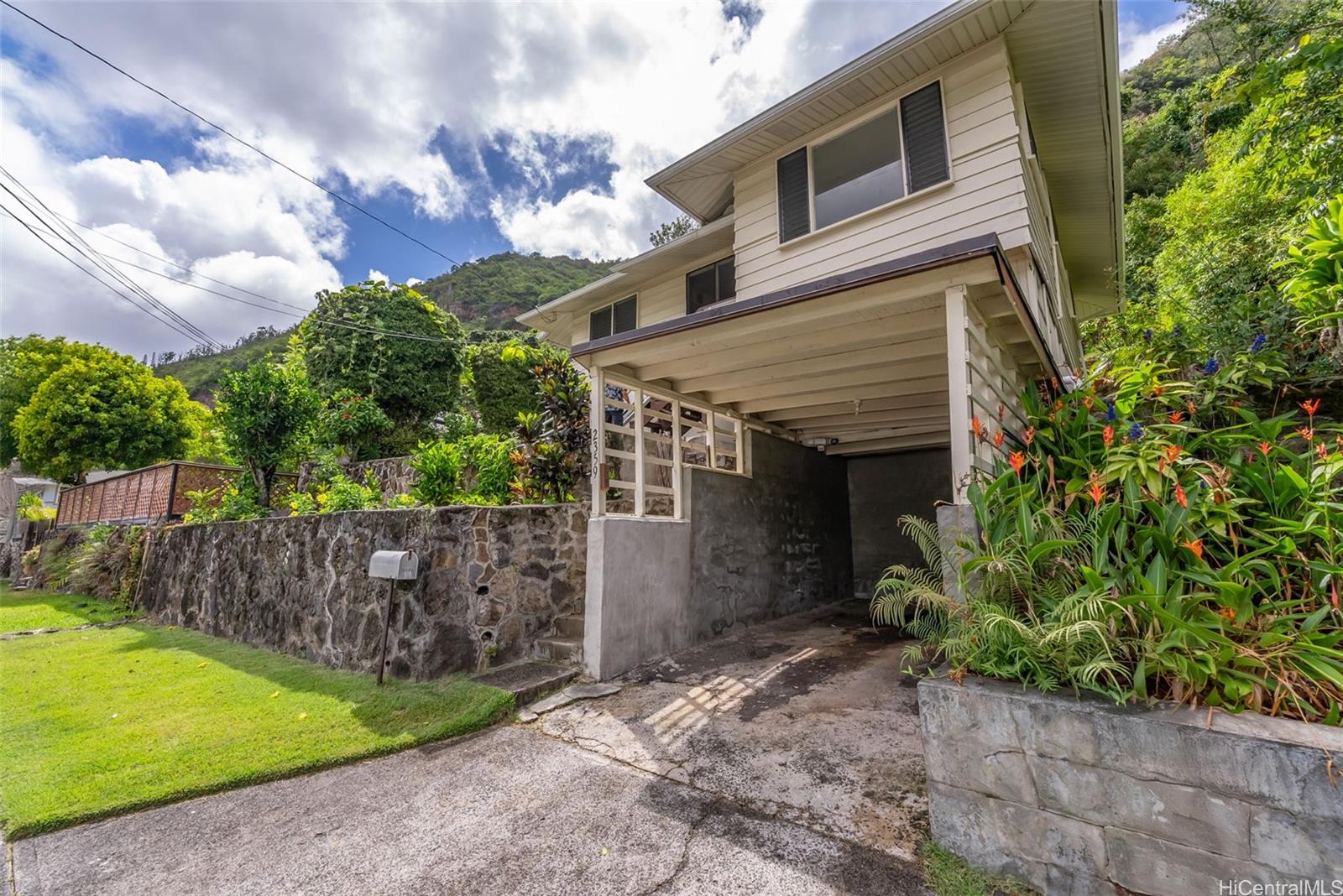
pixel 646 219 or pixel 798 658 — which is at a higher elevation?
pixel 646 219

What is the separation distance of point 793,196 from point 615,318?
4.94 meters

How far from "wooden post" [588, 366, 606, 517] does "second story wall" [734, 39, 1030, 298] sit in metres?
3.04

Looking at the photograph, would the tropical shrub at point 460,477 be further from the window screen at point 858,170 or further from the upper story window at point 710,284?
the window screen at point 858,170

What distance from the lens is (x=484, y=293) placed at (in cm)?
3167

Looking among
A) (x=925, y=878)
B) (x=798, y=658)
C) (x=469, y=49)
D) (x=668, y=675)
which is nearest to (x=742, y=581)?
(x=798, y=658)

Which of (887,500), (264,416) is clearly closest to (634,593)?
(887,500)

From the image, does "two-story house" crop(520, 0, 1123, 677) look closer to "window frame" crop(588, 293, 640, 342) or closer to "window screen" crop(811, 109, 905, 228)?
"window screen" crop(811, 109, 905, 228)

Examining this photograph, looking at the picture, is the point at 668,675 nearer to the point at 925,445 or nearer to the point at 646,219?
the point at 925,445

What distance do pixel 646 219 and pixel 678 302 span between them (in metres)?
14.7

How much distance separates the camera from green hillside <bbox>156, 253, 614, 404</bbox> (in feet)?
96.8

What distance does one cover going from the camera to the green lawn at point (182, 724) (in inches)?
117

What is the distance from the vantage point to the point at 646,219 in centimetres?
2238

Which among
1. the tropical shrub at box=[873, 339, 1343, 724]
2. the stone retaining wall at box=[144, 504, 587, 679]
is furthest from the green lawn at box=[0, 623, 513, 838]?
the tropical shrub at box=[873, 339, 1343, 724]

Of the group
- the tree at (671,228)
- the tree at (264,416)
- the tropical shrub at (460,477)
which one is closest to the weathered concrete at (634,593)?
the tropical shrub at (460,477)
